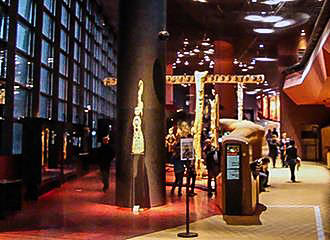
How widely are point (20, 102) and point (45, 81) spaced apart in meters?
3.06

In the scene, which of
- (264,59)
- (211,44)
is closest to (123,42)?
(211,44)

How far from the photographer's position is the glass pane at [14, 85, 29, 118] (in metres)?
13.2

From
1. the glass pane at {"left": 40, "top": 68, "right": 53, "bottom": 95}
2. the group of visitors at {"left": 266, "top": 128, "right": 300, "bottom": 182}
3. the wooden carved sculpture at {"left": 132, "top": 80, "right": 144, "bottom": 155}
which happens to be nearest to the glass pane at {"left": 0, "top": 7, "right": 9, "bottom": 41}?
the glass pane at {"left": 40, "top": 68, "right": 53, "bottom": 95}

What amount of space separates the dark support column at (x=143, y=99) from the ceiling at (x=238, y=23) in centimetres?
725

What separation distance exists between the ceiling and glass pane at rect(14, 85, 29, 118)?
6.81 metres

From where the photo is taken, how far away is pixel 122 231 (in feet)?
21.9

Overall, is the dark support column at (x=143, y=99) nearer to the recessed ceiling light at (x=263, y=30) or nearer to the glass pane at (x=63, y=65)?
the glass pane at (x=63, y=65)

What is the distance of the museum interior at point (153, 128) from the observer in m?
7.72

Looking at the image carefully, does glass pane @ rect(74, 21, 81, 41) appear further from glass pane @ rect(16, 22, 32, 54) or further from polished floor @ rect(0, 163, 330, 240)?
polished floor @ rect(0, 163, 330, 240)

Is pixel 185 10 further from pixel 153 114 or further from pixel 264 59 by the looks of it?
pixel 264 59

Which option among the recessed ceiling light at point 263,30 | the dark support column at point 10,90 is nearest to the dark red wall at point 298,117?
the recessed ceiling light at point 263,30

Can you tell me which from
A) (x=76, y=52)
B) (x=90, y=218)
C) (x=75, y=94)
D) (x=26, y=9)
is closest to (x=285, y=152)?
(x=75, y=94)

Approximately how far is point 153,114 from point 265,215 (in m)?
3.21

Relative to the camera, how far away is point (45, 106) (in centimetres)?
1644
